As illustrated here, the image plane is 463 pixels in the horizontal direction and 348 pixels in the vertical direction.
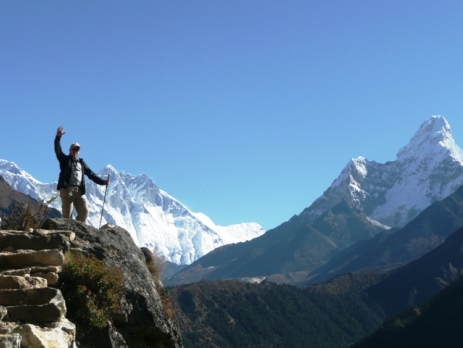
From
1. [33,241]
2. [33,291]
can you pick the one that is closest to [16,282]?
[33,291]

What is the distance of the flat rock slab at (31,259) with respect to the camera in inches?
625

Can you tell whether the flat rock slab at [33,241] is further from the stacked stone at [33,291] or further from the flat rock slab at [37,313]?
the flat rock slab at [37,313]

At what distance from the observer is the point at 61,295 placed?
1427 cm

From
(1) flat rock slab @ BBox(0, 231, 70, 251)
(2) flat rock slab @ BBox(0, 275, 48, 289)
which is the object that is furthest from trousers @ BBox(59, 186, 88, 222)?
(2) flat rock slab @ BBox(0, 275, 48, 289)

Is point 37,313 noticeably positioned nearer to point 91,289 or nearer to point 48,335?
point 48,335

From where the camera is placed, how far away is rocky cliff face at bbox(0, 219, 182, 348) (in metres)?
13.3

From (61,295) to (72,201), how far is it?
299 inches

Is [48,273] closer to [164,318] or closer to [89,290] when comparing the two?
[89,290]

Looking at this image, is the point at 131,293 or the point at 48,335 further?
the point at 131,293

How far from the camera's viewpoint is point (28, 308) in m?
13.4

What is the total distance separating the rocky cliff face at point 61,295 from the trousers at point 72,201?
1038 mm

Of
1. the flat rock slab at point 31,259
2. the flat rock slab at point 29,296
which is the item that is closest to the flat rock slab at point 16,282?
the flat rock slab at point 29,296

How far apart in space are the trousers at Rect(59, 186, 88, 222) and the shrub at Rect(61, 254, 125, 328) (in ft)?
14.5

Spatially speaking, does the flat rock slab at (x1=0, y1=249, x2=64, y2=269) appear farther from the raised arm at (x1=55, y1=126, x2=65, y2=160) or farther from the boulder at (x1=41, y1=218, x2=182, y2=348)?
the raised arm at (x1=55, y1=126, x2=65, y2=160)
